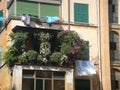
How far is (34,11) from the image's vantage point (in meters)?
38.6

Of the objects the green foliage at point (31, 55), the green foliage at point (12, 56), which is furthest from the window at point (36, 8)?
the green foliage at point (31, 55)

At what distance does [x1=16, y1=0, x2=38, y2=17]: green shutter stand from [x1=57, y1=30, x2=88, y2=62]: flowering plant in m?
2.91

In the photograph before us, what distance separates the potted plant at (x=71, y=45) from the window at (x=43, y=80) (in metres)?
1.52

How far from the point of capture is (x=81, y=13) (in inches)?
1585

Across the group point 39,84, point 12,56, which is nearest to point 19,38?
point 12,56

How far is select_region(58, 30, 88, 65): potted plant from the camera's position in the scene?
1448 inches

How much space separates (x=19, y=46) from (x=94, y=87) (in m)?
7.37

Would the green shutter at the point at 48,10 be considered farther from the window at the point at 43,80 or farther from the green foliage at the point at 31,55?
the window at the point at 43,80

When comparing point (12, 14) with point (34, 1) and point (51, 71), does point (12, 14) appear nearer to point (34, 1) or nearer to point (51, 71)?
point (34, 1)

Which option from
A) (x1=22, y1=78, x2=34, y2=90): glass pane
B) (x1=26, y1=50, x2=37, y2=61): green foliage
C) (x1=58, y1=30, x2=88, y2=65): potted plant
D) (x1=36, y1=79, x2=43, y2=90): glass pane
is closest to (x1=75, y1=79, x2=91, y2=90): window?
(x1=58, y1=30, x2=88, y2=65): potted plant

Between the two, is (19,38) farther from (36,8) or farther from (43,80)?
(36,8)

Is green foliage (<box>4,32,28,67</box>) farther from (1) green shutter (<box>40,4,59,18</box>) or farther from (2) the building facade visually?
(1) green shutter (<box>40,4,59,18</box>)

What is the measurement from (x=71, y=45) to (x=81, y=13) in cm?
420

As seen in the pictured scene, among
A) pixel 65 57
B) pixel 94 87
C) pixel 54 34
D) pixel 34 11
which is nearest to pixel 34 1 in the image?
pixel 34 11
